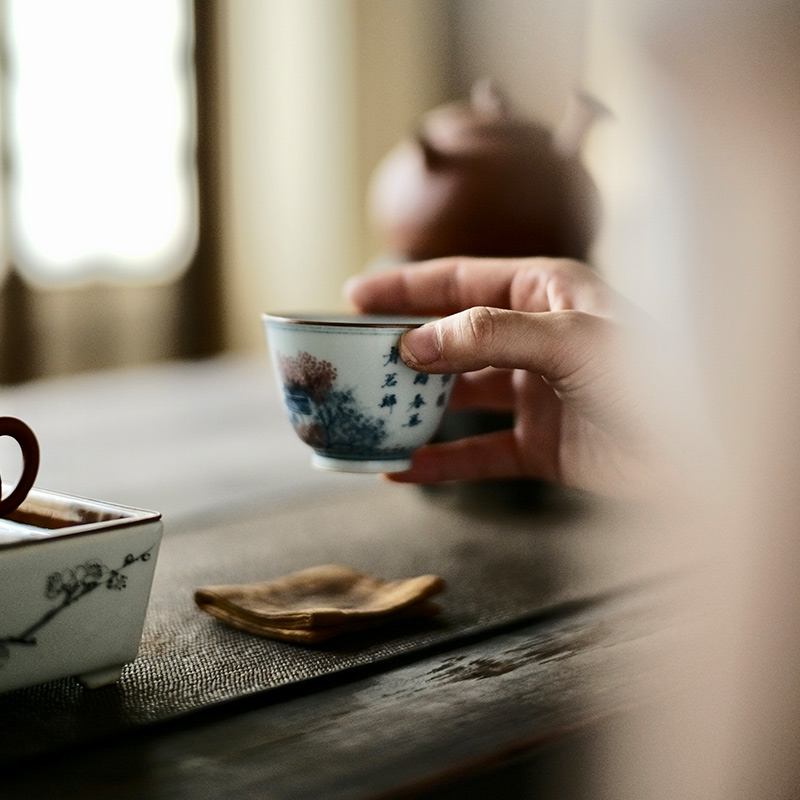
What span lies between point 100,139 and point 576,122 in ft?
10.6

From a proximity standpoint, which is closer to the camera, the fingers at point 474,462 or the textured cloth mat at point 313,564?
the textured cloth mat at point 313,564

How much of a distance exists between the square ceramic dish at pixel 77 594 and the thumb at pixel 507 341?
0.76ft

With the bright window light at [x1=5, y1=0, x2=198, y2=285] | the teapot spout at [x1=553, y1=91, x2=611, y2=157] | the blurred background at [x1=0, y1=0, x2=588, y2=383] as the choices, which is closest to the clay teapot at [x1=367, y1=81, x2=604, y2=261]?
the teapot spout at [x1=553, y1=91, x2=611, y2=157]

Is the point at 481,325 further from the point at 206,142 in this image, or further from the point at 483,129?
the point at 206,142

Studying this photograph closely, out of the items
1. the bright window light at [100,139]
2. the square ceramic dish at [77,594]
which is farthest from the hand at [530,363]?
the bright window light at [100,139]

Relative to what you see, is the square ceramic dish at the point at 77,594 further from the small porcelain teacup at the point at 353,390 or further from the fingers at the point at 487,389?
the fingers at the point at 487,389

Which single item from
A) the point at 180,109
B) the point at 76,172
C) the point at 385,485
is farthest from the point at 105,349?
the point at 385,485

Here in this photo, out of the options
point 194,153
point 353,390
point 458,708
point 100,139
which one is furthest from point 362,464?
point 194,153

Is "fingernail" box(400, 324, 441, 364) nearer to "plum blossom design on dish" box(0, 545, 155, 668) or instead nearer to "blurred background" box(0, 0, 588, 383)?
"plum blossom design on dish" box(0, 545, 155, 668)

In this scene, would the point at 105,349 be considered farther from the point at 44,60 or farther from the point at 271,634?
the point at 271,634

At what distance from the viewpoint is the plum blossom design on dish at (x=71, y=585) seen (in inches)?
19.7

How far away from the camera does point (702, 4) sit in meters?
0.33

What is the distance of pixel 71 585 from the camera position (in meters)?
0.51

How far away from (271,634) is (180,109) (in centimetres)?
382
